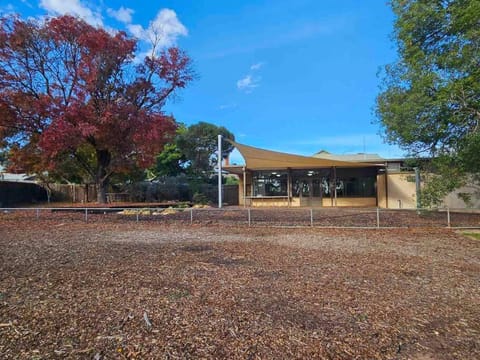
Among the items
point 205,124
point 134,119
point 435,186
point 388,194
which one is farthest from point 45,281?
point 205,124

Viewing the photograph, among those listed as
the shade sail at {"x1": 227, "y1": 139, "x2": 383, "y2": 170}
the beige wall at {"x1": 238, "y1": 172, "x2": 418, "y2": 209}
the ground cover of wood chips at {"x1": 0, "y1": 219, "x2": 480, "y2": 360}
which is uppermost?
the shade sail at {"x1": 227, "y1": 139, "x2": 383, "y2": 170}

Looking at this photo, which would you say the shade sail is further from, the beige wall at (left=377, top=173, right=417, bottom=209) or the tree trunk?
the tree trunk

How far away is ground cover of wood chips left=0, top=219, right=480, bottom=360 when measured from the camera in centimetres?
239

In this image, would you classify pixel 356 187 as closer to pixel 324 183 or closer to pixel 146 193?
pixel 324 183

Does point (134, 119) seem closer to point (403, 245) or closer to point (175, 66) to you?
point (175, 66)

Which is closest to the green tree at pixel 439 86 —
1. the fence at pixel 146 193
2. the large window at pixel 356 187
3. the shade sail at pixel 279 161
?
the shade sail at pixel 279 161

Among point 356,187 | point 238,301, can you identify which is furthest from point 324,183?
point 238,301

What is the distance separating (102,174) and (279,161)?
1037cm

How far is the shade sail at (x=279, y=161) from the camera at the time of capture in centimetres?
1691

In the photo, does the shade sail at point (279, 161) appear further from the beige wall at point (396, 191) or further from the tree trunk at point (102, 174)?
the tree trunk at point (102, 174)

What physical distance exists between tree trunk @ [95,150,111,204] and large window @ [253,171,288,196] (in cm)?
921

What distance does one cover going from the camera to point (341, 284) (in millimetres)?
3941

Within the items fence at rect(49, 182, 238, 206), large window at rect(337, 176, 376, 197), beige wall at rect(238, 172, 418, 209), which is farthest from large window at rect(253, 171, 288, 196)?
fence at rect(49, 182, 238, 206)

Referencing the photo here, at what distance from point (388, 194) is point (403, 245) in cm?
1295
